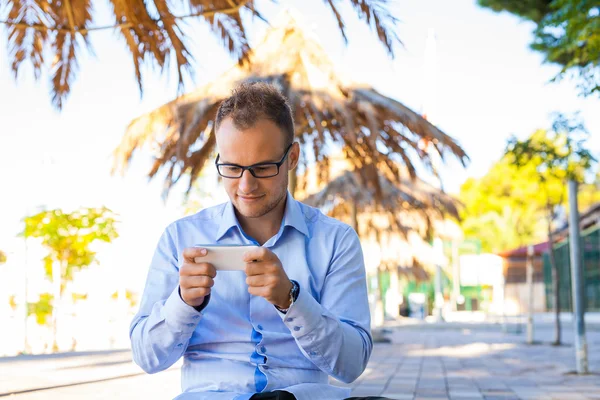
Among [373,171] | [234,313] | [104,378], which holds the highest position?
[373,171]

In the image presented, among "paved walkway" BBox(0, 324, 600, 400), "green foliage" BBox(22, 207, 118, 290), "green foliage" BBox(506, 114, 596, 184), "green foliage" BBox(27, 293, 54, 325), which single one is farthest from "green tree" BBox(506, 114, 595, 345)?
"green foliage" BBox(27, 293, 54, 325)

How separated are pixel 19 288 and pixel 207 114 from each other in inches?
413

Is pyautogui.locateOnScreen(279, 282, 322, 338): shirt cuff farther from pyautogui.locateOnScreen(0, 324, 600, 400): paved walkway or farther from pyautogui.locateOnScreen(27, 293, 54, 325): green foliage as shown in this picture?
pyautogui.locateOnScreen(27, 293, 54, 325): green foliage

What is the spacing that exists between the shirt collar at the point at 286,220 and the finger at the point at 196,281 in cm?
39

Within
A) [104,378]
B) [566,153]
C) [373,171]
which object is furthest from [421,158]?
[566,153]

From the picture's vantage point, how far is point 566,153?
13.9 meters

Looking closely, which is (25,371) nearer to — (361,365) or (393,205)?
(361,365)

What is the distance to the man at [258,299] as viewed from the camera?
2.20 meters

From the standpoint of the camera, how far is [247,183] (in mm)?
2270

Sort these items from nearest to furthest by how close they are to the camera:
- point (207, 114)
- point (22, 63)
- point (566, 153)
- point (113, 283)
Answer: point (22, 63)
point (207, 114)
point (566, 153)
point (113, 283)

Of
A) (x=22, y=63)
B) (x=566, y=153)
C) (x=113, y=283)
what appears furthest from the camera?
(x=113, y=283)

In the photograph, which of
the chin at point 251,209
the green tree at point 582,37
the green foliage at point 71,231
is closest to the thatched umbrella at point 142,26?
the chin at point 251,209

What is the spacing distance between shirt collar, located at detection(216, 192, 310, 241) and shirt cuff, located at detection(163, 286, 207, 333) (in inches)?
13.3

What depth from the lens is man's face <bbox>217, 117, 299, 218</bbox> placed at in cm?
225
